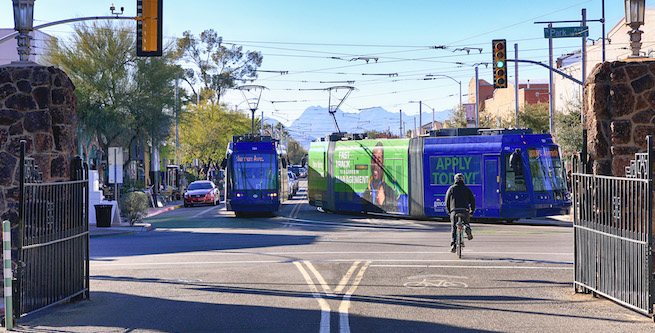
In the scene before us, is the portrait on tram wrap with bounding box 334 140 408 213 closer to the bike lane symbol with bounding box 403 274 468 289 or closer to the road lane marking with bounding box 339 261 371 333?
the road lane marking with bounding box 339 261 371 333

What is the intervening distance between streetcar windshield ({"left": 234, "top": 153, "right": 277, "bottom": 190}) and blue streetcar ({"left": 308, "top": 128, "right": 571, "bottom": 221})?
3587 millimetres

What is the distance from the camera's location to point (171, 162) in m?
74.3

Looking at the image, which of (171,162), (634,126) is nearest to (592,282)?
(634,126)

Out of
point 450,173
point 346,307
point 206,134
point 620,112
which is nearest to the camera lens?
point 346,307

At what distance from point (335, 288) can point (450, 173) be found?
634 inches

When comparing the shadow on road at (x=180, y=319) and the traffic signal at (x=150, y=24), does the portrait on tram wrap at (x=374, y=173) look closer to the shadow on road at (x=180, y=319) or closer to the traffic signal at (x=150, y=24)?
the traffic signal at (x=150, y=24)

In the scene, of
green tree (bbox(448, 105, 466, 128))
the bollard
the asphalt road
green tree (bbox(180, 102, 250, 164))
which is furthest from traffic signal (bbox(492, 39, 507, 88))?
green tree (bbox(180, 102, 250, 164))

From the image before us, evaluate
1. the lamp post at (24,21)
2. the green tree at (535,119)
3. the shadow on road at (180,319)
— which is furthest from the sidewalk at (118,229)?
the green tree at (535,119)

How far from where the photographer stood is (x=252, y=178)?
3072 centimetres

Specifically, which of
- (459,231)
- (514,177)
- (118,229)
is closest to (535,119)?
(514,177)

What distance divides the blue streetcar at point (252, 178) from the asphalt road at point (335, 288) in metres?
9.00

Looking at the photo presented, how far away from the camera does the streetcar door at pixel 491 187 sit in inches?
1027

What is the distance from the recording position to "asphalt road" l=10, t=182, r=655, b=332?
929 centimetres

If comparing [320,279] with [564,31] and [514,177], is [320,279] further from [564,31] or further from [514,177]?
[564,31]
